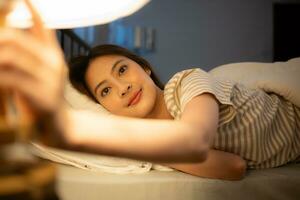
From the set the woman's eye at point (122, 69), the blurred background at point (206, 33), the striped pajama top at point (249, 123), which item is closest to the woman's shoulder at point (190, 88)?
the striped pajama top at point (249, 123)

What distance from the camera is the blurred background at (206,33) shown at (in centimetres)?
304

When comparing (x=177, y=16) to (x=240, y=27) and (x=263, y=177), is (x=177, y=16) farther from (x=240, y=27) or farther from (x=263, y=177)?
(x=263, y=177)

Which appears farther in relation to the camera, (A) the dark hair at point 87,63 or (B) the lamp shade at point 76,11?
(A) the dark hair at point 87,63

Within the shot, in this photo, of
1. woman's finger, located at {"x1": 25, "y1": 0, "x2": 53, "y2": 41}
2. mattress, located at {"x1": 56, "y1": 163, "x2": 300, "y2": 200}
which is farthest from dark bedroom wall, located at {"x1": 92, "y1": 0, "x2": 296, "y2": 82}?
woman's finger, located at {"x1": 25, "y1": 0, "x2": 53, "y2": 41}

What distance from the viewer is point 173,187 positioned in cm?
80

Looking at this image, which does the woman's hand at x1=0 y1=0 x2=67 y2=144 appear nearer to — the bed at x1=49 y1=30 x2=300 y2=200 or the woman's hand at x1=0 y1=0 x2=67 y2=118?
the woman's hand at x1=0 y1=0 x2=67 y2=118

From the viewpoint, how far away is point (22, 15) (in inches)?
19.6

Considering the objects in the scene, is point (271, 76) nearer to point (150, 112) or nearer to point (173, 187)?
point (150, 112)

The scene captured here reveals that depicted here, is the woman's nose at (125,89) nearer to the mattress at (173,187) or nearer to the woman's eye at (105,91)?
the woman's eye at (105,91)

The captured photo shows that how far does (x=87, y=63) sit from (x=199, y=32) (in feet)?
6.83

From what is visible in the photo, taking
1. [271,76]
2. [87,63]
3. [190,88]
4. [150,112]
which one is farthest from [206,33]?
[190,88]

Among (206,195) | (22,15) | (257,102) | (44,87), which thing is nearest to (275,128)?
(257,102)

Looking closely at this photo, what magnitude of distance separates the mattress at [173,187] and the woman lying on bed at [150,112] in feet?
0.10

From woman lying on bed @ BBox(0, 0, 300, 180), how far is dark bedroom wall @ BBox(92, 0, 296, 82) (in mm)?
1909
